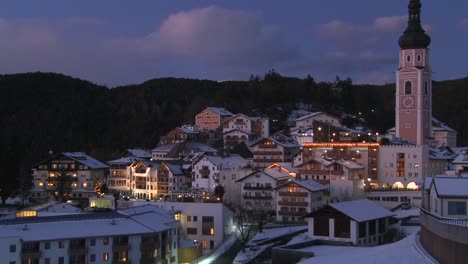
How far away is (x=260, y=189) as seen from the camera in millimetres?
41250

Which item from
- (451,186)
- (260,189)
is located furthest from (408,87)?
(451,186)

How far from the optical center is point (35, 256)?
90.7ft

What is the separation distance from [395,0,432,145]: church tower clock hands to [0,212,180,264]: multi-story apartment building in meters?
27.7

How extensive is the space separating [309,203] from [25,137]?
4758 centimetres

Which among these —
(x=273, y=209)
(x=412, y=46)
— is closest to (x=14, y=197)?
(x=273, y=209)

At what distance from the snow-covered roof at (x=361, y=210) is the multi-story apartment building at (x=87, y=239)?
8.20 m

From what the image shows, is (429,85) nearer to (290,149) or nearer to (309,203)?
(290,149)

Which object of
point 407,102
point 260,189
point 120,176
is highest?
point 407,102

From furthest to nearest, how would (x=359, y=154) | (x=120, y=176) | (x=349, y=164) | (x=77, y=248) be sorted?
(x=120, y=176)
(x=359, y=154)
(x=349, y=164)
(x=77, y=248)

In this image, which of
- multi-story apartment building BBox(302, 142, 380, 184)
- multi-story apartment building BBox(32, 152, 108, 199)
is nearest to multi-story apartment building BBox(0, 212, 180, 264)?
multi-story apartment building BBox(302, 142, 380, 184)

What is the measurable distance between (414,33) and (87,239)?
33.2 meters

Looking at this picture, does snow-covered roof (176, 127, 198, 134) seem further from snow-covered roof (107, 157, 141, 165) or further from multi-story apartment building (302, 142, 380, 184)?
multi-story apartment building (302, 142, 380, 184)

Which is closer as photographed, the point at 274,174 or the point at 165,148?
the point at 274,174

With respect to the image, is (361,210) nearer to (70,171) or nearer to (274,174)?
(274,174)
